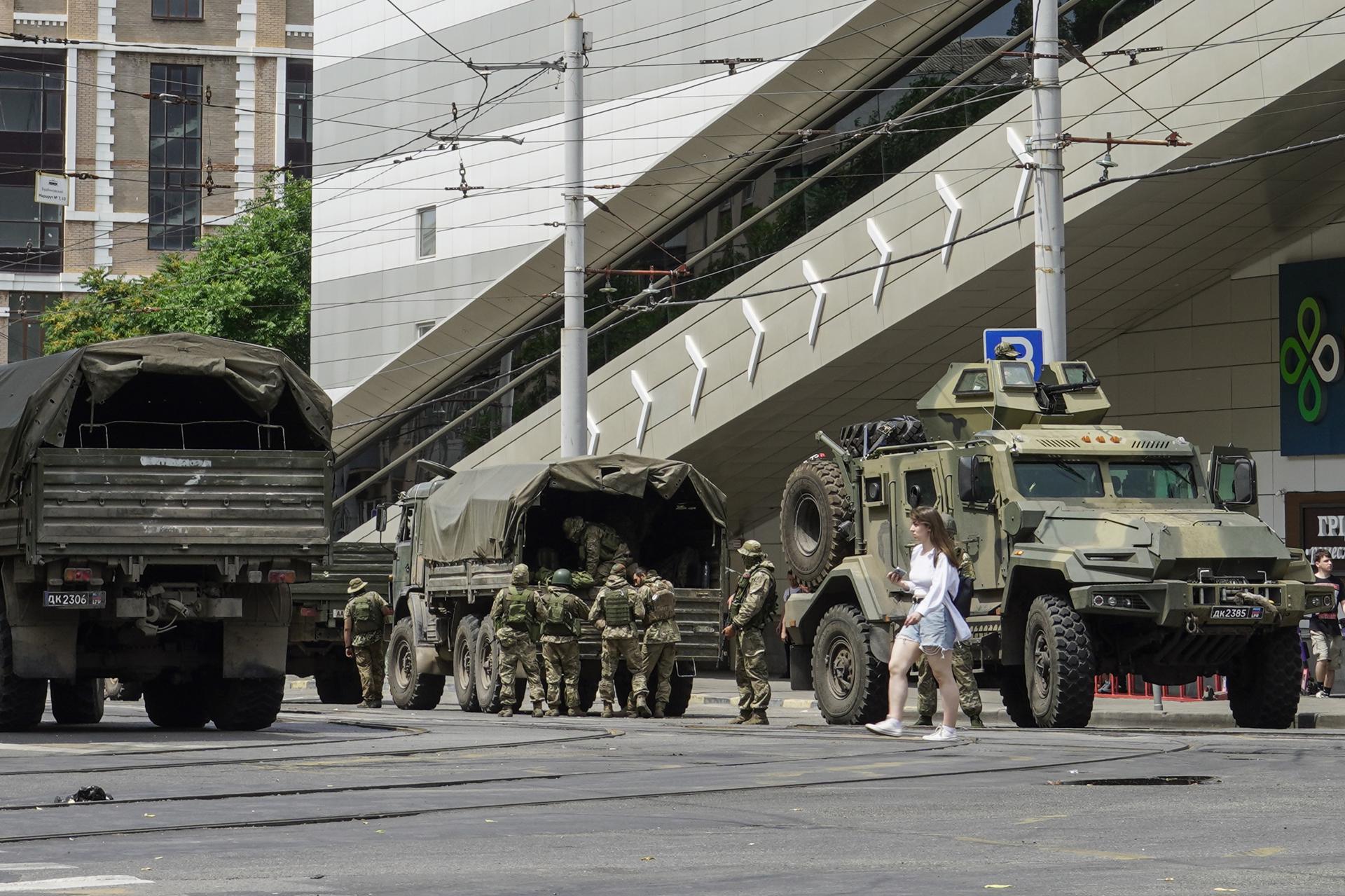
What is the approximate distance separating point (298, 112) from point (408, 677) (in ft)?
171

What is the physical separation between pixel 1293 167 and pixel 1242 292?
4081mm

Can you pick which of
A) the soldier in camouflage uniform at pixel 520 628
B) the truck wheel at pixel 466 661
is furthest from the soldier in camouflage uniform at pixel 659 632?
the truck wheel at pixel 466 661

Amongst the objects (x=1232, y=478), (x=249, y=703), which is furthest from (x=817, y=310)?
Result: (x=249, y=703)

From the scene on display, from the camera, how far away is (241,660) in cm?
1667

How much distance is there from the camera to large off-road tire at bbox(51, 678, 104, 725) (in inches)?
765

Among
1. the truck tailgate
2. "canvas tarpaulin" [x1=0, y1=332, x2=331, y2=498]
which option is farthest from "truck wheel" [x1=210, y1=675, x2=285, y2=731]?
"canvas tarpaulin" [x1=0, y1=332, x2=331, y2=498]

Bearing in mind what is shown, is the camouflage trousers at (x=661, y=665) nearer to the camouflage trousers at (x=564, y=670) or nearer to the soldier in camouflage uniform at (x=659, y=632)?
the soldier in camouflage uniform at (x=659, y=632)

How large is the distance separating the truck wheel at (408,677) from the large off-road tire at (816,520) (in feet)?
20.8

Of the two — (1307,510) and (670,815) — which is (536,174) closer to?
(1307,510)

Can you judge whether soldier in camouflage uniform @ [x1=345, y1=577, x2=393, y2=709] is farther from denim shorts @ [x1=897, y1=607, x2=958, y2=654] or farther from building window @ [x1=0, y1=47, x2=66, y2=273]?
building window @ [x1=0, y1=47, x2=66, y2=273]

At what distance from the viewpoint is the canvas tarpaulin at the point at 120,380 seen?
16.0m

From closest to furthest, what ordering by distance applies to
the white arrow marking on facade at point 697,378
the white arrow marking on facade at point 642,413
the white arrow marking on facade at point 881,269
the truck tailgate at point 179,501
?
the truck tailgate at point 179,501, the white arrow marking on facade at point 881,269, the white arrow marking on facade at point 697,378, the white arrow marking on facade at point 642,413

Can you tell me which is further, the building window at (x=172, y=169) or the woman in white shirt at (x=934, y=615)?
the building window at (x=172, y=169)

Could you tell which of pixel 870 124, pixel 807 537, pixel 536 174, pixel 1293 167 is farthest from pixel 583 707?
pixel 536 174
